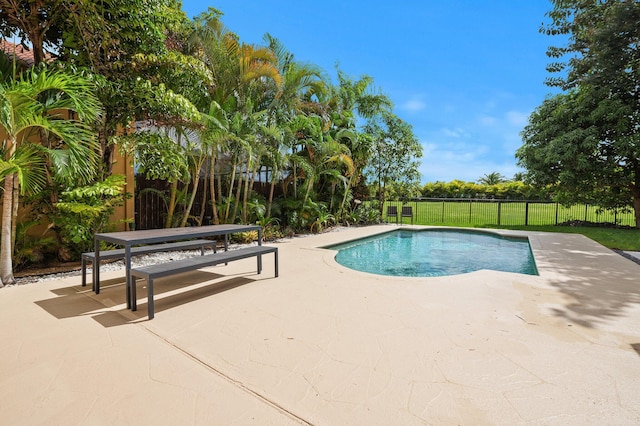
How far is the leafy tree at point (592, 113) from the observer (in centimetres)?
995

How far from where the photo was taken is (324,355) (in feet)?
8.11

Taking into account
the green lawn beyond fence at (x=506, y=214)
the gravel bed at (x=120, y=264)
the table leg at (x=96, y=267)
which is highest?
the green lawn beyond fence at (x=506, y=214)

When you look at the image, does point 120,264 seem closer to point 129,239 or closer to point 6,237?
point 6,237

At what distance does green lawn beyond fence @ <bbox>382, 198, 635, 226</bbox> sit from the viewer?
14.5m

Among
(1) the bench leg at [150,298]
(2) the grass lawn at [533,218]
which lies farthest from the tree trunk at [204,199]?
(2) the grass lawn at [533,218]

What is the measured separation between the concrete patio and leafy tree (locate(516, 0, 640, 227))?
9.09 m

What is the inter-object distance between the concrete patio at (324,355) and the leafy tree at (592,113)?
29.8ft

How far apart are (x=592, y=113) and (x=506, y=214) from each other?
22.9 feet

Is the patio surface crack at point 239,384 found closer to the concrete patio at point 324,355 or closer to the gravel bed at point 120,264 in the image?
the concrete patio at point 324,355

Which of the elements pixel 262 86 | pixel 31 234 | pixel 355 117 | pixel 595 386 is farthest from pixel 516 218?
pixel 31 234

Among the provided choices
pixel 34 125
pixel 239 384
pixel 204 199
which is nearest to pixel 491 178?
pixel 204 199

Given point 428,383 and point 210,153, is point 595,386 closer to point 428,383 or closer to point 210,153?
point 428,383

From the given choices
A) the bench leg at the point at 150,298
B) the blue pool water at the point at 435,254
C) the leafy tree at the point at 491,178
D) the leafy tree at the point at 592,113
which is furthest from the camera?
the leafy tree at the point at 491,178

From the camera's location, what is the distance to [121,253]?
165 inches
